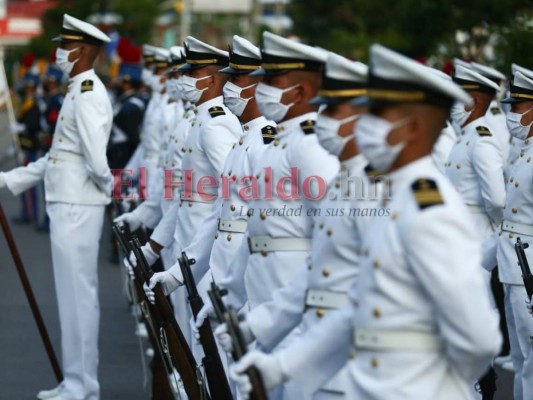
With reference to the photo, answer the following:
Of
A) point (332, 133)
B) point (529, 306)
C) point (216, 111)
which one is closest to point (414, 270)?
point (332, 133)

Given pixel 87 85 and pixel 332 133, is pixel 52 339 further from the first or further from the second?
pixel 332 133

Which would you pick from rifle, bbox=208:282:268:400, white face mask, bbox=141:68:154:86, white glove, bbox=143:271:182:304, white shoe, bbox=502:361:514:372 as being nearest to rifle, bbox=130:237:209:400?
white glove, bbox=143:271:182:304

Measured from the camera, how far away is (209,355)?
6.57 m

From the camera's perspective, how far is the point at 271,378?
14.8ft

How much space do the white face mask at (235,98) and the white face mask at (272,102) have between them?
1.49m

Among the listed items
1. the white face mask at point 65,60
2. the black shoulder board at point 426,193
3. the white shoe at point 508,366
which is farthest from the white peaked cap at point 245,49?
the white shoe at point 508,366

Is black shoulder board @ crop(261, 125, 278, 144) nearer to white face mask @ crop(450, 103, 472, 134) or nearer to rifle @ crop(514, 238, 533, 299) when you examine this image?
rifle @ crop(514, 238, 533, 299)

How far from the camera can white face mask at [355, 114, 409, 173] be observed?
13.9 ft

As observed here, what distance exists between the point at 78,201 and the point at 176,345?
1991 millimetres

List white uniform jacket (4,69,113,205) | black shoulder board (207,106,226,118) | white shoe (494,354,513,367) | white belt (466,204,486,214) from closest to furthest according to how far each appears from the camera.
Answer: black shoulder board (207,106,226,118), white uniform jacket (4,69,113,205), white belt (466,204,486,214), white shoe (494,354,513,367)

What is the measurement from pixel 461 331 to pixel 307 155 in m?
1.90

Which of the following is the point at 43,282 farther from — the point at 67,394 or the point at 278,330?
the point at 278,330

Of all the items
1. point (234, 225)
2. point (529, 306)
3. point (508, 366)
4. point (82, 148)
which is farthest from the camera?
point (508, 366)

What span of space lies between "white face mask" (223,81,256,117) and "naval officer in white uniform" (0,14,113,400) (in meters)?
1.31
